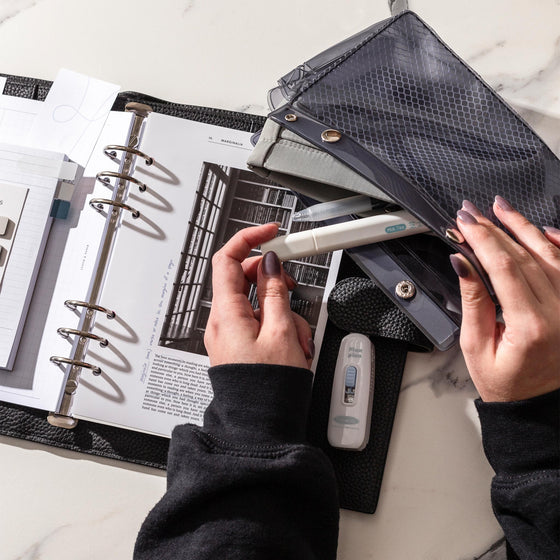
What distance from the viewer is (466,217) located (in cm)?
53

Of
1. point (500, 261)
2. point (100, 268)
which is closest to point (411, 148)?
point (500, 261)

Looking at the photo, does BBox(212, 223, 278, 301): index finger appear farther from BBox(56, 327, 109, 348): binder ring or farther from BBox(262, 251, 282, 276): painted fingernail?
BBox(56, 327, 109, 348): binder ring

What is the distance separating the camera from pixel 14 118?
694 millimetres

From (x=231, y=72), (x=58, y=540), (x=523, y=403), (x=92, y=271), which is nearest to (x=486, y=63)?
(x=231, y=72)

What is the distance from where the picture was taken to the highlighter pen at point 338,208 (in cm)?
58

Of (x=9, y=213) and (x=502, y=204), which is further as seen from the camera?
(x=9, y=213)

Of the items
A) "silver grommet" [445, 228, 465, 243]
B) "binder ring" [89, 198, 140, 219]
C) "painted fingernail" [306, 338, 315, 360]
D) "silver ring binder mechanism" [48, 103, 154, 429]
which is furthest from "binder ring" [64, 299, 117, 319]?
"silver grommet" [445, 228, 465, 243]

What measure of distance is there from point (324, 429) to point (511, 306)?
23 centimetres

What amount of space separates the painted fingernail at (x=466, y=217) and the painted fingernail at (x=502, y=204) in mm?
31

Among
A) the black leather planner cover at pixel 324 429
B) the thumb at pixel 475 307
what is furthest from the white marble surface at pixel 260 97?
the thumb at pixel 475 307

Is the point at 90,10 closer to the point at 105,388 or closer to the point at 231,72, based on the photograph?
the point at 231,72

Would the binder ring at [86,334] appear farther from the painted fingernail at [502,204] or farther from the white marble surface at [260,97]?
the painted fingernail at [502,204]

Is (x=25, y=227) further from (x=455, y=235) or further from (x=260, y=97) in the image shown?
(x=455, y=235)

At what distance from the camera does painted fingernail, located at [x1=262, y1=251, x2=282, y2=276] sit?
58cm
